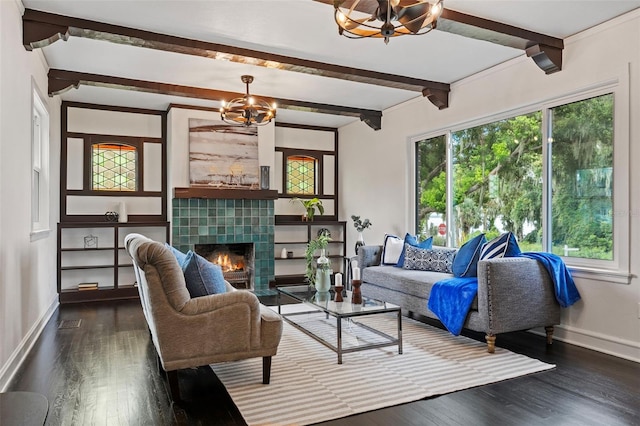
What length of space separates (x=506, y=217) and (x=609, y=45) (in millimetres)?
1872

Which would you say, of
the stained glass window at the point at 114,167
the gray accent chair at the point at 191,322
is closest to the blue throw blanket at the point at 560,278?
the gray accent chair at the point at 191,322

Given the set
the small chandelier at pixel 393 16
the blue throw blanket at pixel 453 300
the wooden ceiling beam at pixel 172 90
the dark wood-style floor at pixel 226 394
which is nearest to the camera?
the dark wood-style floor at pixel 226 394

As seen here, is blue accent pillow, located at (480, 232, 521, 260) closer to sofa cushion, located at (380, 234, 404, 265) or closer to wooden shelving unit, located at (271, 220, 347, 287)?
sofa cushion, located at (380, 234, 404, 265)

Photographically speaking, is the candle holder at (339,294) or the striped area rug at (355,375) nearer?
the striped area rug at (355,375)

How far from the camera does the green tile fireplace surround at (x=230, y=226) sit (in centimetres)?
640

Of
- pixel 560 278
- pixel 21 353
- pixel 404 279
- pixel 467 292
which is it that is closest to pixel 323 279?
pixel 404 279

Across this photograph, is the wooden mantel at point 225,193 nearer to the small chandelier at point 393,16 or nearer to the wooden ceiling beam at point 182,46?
the wooden ceiling beam at point 182,46

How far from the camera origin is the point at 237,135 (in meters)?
6.86

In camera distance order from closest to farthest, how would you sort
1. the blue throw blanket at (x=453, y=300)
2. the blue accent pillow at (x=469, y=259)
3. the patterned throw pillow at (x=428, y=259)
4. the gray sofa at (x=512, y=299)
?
the gray sofa at (x=512, y=299) < the blue throw blanket at (x=453, y=300) < the blue accent pillow at (x=469, y=259) < the patterned throw pillow at (x=428, y=259)

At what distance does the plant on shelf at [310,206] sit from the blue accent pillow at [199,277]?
4544 mm

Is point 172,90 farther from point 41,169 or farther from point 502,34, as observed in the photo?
point 502,34

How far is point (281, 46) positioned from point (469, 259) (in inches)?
109

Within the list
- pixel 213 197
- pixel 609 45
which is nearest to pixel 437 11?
pixel 609 45

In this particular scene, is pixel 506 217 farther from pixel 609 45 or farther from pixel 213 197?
pixel 213 197
